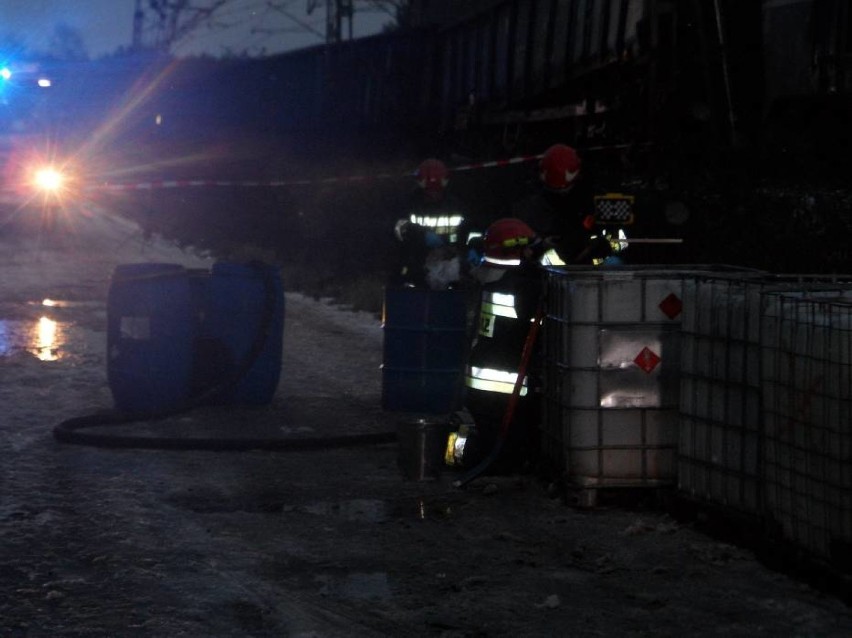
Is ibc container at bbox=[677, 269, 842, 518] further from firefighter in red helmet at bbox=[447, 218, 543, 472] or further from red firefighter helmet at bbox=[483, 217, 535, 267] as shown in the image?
red firefighter helmet at bbox=[483, 217, 535, 267]

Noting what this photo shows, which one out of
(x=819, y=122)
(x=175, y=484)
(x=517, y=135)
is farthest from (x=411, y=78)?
(x=175, y=484)

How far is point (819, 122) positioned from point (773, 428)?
13824 millimetres

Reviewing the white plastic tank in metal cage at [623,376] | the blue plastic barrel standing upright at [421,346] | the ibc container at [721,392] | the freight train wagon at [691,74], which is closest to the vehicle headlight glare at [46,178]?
the freight train wagon at [691,74]

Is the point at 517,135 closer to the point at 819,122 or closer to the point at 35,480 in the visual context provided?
the point at 819,122

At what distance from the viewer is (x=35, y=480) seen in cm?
807

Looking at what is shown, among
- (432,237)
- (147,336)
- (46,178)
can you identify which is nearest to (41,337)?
(432,237)

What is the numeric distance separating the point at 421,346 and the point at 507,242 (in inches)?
85.5

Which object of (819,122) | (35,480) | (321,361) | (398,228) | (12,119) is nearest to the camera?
(35,480)

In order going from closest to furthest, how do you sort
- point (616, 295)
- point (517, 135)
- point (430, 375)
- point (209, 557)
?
1. point (209, 557)
2. point (616, 295)
3. point (430, 375)
4. point (517, 135)

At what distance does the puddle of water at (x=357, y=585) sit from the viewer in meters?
6.00

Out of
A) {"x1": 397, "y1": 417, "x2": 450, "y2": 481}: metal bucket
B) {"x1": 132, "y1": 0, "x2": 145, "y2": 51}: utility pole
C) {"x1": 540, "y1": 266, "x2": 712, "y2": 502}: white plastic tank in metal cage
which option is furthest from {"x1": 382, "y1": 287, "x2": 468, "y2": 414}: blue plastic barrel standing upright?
{"x1": 132, "y1": 0, "x2": 145, "y2": 51}: utility pole

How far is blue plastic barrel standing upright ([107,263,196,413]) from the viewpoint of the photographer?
10266 mm

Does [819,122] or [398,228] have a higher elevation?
[819,122]

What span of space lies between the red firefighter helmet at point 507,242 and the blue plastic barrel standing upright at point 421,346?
1.87 metres
